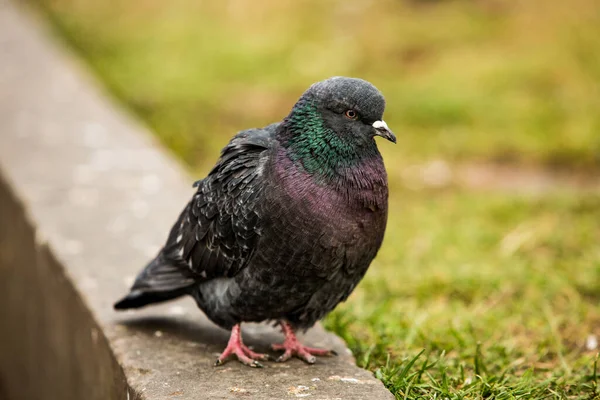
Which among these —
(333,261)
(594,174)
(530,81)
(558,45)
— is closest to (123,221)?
(333,261)

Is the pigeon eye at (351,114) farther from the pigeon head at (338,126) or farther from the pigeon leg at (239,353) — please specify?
Result: the pigeon leg at (239,353)

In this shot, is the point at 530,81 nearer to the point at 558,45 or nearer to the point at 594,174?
the point at 558,45

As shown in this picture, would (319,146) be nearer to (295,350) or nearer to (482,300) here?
(295,350)

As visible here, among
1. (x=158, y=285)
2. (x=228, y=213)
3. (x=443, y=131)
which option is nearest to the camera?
(x=228, y=213)

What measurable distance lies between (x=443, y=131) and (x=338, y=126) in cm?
471

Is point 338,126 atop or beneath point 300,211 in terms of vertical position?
atop

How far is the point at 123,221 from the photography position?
16.7ft

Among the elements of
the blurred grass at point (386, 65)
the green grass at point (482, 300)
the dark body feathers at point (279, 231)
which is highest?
the blurred grass at point (386, 65)

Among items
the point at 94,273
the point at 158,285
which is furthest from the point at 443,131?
the point at 158,285

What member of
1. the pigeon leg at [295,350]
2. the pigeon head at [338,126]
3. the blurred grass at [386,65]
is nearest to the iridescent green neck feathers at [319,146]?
the pigeon head at [338,126]

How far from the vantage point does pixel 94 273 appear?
4348 mm

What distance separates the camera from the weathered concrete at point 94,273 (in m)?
3.35

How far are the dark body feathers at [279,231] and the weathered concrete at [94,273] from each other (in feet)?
0.91

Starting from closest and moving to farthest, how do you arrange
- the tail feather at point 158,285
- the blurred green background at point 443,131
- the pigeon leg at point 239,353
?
the pigeon leg at point 239,353, the tail feather at point 158,285, the blurred green background at point 443,131
